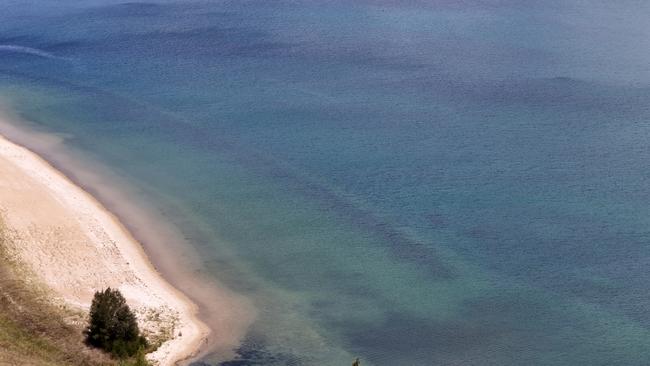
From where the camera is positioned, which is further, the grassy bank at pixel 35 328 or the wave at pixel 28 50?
the wave at pixel 28 50

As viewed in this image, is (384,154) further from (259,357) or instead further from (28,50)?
(28,50)

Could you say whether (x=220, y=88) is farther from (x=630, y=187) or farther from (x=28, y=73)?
(x=630, y=187)

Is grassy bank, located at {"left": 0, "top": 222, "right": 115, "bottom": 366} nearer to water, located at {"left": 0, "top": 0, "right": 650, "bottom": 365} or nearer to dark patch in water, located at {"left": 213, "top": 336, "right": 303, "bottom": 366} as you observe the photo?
dark patch in water, located at {"left": 213, "top": 336, "right": 303, "bottom": 366}

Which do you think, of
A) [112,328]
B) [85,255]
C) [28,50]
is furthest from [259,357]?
[28,50]

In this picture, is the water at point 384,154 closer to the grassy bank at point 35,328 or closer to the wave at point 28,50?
the wave at point 28,50

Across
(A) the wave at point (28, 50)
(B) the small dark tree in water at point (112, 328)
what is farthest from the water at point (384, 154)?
(B) the small dark tree in water at point (112, 328)
